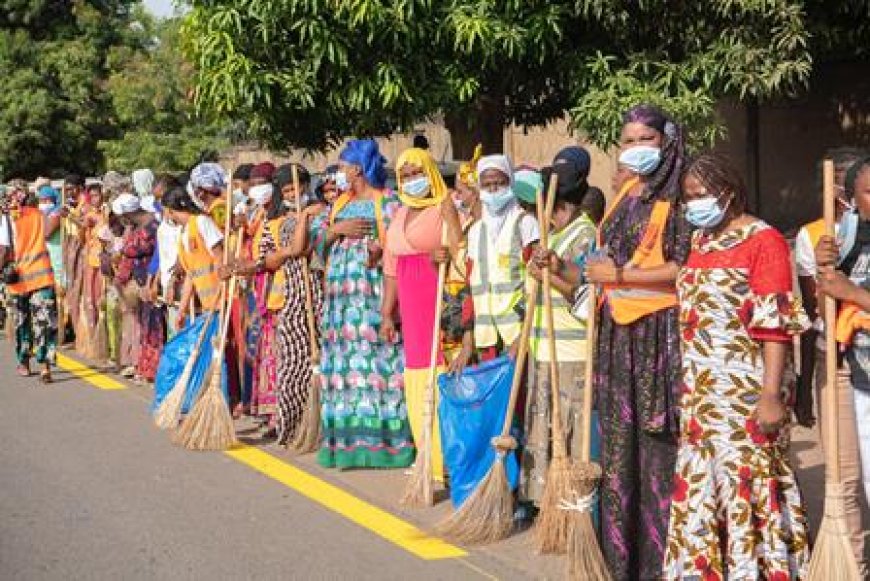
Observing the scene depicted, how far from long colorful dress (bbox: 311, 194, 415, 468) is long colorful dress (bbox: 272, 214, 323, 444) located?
61 centimetres

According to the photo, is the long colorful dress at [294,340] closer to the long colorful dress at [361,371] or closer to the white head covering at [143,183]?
the long colorful dress at [361,371]

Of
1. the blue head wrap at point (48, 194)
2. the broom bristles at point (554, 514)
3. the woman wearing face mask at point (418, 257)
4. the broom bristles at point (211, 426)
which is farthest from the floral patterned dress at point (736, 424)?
the blue head wrap at point (48, 194)

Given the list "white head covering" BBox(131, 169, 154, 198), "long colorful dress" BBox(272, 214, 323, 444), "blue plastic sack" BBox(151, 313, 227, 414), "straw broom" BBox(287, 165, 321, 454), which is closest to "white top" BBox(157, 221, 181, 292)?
"blue plastic sack" BBox(151, 313, 227, 414)

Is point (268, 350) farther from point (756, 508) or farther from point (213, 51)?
point (756, 508)

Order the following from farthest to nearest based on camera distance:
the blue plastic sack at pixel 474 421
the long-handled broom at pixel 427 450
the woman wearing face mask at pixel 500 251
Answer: the long-handled broom at pixel 427 450 → the woman wearing face mask at pixel 500 251 → the blue plastic sack at pixel 474 421

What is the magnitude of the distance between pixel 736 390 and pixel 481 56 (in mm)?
5726

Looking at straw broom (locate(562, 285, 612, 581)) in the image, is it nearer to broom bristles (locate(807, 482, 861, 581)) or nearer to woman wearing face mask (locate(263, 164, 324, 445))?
broom bristles (locate(807, 482, 861, 581))

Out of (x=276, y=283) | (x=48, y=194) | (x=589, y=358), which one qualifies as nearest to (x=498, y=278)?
(x=589, y=358)

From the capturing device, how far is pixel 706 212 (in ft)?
15.6

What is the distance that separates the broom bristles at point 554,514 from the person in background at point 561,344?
0.26 meters

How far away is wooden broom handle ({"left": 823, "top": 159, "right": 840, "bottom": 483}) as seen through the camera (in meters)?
4.73

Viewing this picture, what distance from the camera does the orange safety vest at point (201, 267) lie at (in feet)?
32.1

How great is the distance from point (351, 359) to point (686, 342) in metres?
3.36

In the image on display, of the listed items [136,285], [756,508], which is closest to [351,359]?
[756,508]
